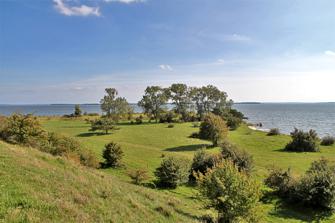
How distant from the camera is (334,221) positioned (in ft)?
67.4

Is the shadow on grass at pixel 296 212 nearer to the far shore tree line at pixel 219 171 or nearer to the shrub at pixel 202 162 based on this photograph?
the far shore tree line at pixel 219 171

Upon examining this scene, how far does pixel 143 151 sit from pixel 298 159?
22.4 m

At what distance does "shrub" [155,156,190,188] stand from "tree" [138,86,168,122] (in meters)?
63.5

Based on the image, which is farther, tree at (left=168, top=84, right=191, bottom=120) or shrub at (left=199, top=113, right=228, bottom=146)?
tree at (left=168, top=84, right=191, bottom=120)

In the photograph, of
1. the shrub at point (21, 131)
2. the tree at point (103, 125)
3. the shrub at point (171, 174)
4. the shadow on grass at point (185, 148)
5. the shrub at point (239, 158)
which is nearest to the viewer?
the shrub at point (171, 174)

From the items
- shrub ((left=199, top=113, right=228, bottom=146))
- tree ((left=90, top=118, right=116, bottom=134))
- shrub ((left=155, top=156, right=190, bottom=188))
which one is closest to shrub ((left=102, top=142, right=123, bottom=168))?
shrub ((left=155, top=156, right=190, bottom=188))

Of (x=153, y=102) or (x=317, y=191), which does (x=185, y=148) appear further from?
(x=153, y=102)

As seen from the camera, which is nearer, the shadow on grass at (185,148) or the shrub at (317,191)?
the shrub at (317,191)

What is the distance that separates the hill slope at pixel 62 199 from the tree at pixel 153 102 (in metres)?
73.6

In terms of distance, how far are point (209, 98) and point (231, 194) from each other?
3335 inches

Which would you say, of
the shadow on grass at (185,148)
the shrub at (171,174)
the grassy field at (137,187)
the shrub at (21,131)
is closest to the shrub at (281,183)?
the grassy field at (137,187)

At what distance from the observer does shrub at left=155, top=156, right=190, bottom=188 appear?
24797mm

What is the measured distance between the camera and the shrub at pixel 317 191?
21953mm

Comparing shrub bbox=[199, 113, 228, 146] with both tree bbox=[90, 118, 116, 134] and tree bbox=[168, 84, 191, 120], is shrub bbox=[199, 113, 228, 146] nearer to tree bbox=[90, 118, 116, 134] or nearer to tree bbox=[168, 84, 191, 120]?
tree bbox=[90, 118, 116, 134]
